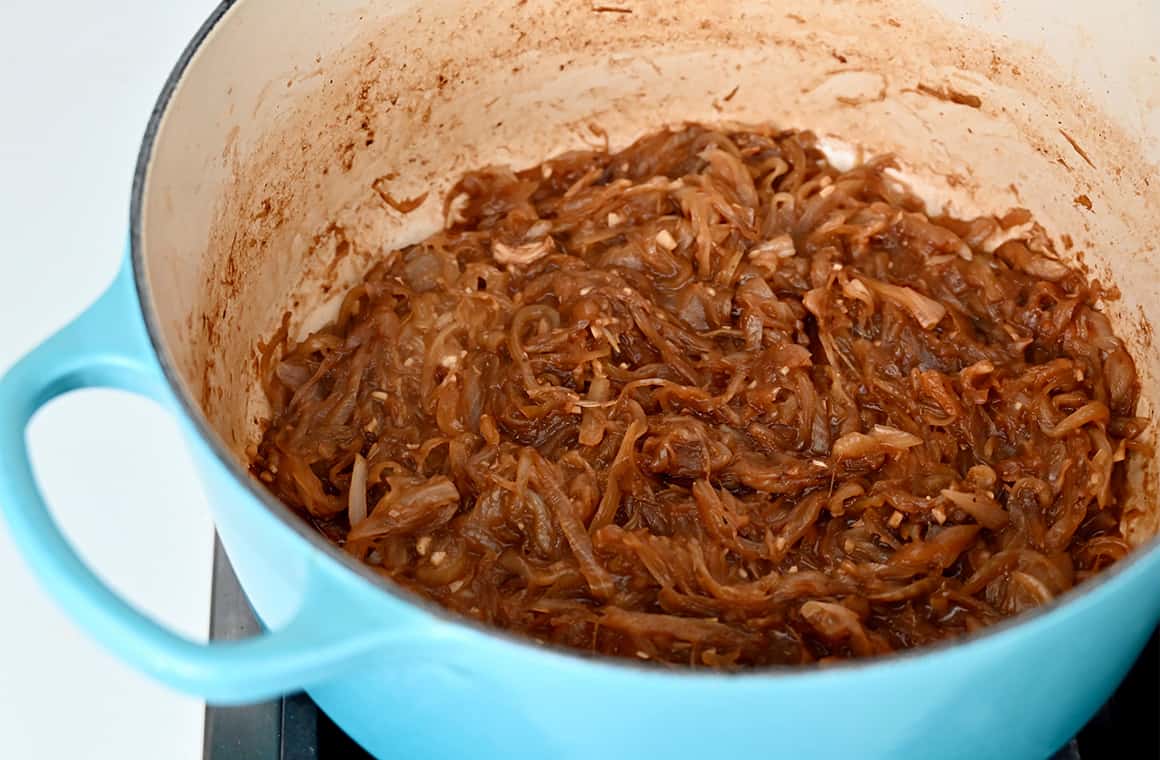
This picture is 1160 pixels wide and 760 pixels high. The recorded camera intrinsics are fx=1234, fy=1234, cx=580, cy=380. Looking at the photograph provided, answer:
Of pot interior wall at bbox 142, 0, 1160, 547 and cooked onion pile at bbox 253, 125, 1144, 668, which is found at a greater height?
pot interior wall at bbox 142, 0, 1160, 547

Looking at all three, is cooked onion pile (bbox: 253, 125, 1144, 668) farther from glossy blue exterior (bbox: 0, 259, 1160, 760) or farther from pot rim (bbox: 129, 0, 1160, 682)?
pot rim (bbox: 129, 0, 1160, 682)

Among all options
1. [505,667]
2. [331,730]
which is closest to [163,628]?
[505,667]

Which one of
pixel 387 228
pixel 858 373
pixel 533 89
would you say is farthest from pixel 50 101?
pixel 858 373

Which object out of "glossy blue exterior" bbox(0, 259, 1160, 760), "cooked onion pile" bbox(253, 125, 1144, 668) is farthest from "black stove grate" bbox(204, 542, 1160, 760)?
"glossy blue exterior" bbox(0, 259, 1160, 760)

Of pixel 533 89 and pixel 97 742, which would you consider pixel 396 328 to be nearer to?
pixel 533 89

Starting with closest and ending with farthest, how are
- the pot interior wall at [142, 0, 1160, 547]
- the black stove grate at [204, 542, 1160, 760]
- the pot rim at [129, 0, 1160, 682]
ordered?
the pot rim at [129, 0, 1160, 682] < the black stove grate at [204, 542, 1160, 760] < the pot interior wall at [142, 0, 1160, 547]
